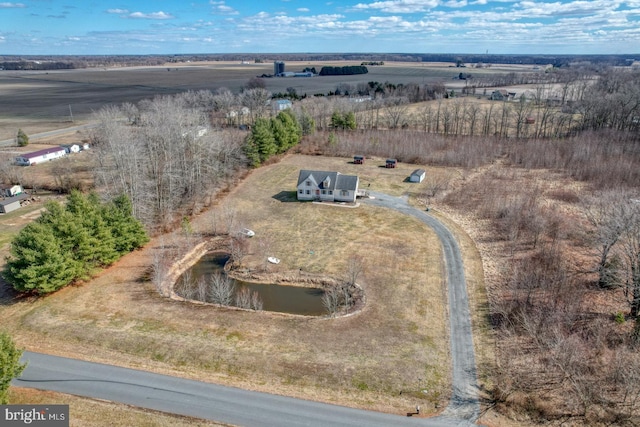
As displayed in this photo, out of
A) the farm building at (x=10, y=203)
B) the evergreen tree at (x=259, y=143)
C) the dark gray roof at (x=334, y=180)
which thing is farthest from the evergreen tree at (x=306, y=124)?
the farm building at (x=10, y=203)

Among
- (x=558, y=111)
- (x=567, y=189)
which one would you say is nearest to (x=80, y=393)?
(x=567, y=189)

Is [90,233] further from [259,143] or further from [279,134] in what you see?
[279,134]

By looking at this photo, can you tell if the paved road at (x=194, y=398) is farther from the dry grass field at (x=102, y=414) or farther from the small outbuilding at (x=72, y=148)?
the small outbuilding at (x=72, y=148)

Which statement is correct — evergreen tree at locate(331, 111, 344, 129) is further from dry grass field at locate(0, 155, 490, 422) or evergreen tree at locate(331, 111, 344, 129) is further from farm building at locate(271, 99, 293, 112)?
dry grass field at locate(0, 155, 490, 422)

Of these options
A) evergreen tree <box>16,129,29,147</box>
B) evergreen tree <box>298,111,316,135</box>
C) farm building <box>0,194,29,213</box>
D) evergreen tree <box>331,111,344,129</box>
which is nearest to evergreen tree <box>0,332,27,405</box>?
farm building <box>0,194,29,213</box>

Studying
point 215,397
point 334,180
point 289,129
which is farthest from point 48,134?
point 215,397

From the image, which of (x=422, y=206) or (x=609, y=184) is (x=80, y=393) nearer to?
(x=422, y=206)
